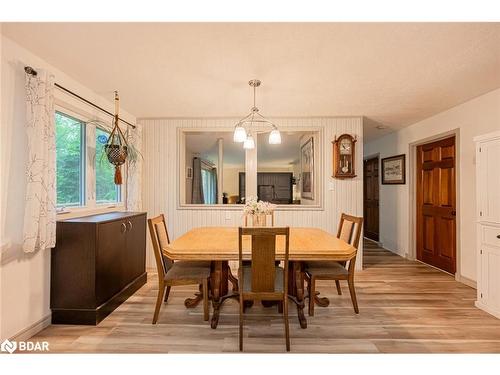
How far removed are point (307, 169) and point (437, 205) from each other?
6.72ft

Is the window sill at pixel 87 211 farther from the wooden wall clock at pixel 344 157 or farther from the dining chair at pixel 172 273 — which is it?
the wooden wall clock at pixel 344 157

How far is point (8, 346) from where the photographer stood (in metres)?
1.93

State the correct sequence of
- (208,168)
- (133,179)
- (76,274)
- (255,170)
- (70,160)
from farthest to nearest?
(208,168) < (255,170) < (133,179) < (70,160) < (76,274)

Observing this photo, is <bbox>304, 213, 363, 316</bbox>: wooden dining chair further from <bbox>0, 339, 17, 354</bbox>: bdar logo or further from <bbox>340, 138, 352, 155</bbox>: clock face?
<bbox>0, 339, 17, 354</bbox>: bdar logo

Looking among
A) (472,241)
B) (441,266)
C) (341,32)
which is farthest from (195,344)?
(441,266)

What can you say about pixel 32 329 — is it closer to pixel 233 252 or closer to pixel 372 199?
pixel 233 252

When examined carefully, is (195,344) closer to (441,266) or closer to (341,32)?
(341,32)

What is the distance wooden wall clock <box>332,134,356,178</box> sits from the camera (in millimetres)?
3922

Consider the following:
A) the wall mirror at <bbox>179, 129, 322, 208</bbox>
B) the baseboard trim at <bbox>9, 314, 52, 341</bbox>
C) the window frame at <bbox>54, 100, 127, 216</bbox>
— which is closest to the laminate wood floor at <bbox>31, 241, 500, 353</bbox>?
the baseboard trim at <bbox>9, 314, 52, 341</bbox>

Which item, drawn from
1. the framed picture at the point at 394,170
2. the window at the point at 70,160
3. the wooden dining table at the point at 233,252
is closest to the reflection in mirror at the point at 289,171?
the wooden dining table at the point at 233,252

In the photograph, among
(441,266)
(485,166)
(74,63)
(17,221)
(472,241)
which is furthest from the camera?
(441,266)

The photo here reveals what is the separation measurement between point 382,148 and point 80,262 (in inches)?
218

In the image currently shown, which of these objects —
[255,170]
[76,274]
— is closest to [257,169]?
[255,170]
